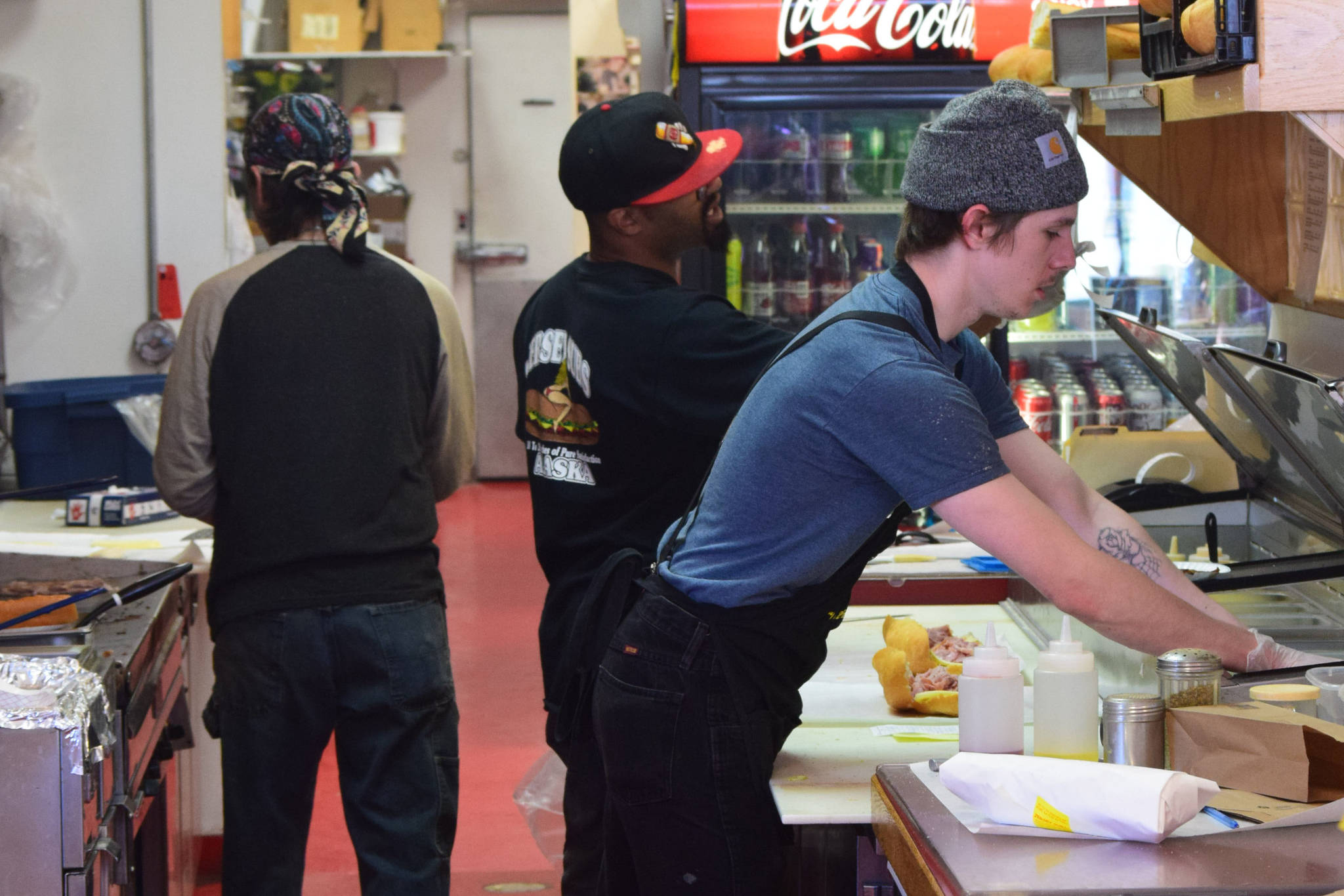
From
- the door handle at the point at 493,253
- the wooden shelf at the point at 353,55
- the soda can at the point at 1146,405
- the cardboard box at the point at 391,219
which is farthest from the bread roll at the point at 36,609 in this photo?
the door handle at the point at 493,253

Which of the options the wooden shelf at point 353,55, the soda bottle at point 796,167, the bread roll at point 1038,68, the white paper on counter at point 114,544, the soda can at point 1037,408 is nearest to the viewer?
the bread roll at point 1038,68

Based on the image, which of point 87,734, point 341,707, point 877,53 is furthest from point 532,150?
point 87,734

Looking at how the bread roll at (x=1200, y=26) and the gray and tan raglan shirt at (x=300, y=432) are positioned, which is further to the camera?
the gray and tan raglan shirt at (x=300, y=432)

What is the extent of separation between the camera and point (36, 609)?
2312 millimetres

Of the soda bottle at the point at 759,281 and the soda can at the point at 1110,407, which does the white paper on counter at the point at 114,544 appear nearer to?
the soda bottle at the point at 759,281

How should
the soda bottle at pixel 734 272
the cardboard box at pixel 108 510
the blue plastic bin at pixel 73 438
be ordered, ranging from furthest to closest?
the soda bottle at pixel 734 272
the blue plastic bin at pixel 73 438
the cardboard box at pixel 108 510

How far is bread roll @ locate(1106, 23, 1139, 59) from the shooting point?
6.60ft

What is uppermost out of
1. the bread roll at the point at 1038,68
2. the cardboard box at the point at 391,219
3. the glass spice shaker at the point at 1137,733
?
the cardboard box at the point at 391,219

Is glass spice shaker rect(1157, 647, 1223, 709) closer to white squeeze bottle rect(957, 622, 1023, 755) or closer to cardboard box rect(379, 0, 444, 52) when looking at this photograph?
white squeeze bottle rect(957, 622, 1023, 755)

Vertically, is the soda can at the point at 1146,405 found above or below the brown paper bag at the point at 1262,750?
above

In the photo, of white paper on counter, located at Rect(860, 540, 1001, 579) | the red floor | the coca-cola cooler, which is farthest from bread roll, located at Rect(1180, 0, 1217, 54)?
the coca-cola cooler

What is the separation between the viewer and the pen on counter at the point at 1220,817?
4.69 feet

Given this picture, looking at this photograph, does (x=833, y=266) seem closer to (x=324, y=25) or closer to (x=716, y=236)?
(x=716, y=236)

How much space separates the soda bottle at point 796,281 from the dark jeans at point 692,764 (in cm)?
321
